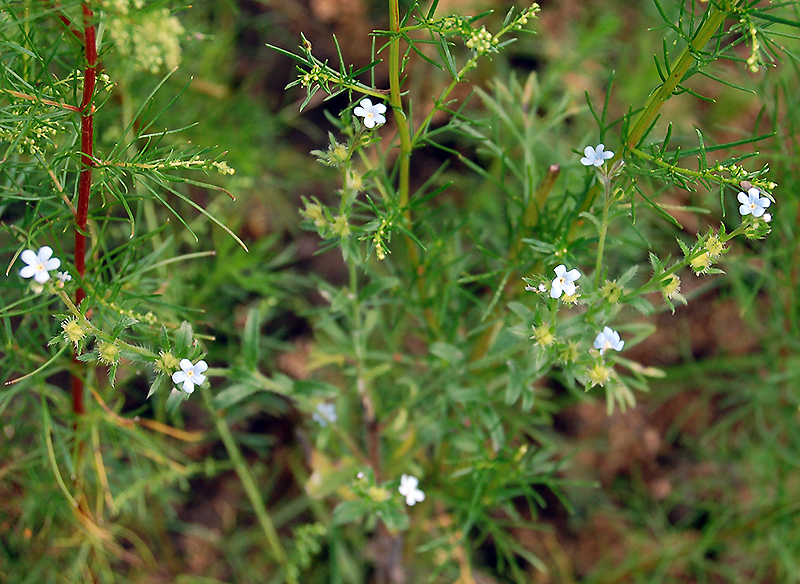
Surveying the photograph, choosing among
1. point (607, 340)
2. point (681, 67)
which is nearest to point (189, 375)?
point (607, 340)

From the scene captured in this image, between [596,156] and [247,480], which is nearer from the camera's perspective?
[596,156]

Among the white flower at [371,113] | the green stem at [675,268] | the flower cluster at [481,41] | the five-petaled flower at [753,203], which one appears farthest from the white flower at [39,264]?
the five-petaled flower at [753,203]

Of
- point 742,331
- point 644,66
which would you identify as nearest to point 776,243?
point 742,331

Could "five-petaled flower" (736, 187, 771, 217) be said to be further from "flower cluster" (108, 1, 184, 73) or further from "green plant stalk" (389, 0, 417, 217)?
"flower cluster" (108, 1, 184, 73)

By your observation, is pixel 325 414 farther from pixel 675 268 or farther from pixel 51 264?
pixel 675 268

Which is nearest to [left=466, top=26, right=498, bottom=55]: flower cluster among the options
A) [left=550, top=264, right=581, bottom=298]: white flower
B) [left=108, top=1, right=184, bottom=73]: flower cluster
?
[left=550, top=264, right=581, bottom=298]: white flower

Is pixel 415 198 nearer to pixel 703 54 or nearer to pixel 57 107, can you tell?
pixel 703 54

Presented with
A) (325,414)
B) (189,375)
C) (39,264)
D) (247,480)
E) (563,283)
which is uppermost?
(39,264)
